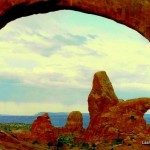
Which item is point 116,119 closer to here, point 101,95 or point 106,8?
point 101,95

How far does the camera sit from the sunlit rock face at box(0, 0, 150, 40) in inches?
571

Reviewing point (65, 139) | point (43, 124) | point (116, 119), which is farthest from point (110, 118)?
point (43, 124)

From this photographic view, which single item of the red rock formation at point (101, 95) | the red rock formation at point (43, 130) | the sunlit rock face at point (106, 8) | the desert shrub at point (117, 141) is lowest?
the desert shrub at point (117, 141)

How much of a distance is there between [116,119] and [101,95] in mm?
5304

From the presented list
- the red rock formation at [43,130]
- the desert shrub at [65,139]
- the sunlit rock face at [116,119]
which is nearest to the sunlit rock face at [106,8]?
the sunlit rock face at [116,119]

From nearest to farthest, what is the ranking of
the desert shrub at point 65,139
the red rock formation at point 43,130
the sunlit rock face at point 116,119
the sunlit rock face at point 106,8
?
the sunlit rock face at point 106,8 → the sunlit rock face at point 116,119 → the desert shrub at point 65,139 → the red rock formation at point 43,130

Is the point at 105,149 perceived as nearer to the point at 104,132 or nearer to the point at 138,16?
the point at 104,132

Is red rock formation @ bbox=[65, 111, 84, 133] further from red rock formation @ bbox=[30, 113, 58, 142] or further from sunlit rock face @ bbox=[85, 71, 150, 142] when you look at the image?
sunlit rock face @ bbox=[85, 71, 150, 142]

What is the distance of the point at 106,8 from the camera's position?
48.2 feet

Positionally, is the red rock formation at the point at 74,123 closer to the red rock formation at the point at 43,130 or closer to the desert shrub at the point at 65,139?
the desert shrub at the point at 65,139

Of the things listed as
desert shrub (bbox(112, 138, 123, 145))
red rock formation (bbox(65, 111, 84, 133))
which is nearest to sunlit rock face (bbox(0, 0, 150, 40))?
desert shrub (bbox(112, 138, 123, 145))

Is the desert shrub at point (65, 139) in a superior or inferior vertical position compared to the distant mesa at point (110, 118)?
inferior

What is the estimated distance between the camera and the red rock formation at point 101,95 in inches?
2741

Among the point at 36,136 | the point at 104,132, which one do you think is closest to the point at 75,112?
the point at 36,136
